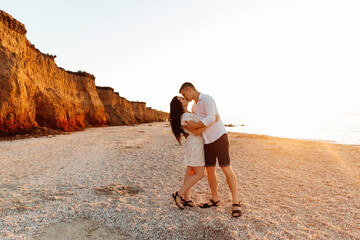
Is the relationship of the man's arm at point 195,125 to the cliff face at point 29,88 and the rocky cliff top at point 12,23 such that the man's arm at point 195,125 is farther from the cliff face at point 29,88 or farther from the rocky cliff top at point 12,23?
the rocky cliff top at point 12,23

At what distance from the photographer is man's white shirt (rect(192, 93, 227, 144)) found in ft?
10.5

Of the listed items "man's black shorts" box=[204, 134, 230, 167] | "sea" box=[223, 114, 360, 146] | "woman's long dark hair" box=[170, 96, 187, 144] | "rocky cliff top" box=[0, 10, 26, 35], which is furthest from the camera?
"sea" box=[223, 114, 360, 146]

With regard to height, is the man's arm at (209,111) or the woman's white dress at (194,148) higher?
the man's arm at (209,111)

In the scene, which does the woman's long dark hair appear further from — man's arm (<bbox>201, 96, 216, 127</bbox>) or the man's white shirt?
man's arm (<bbox>201, 96, 216, 127</bbox>)

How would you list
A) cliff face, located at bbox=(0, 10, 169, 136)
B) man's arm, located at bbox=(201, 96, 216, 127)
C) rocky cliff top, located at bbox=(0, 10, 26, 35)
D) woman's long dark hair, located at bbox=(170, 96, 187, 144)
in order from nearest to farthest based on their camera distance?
1. man's arm, located at bbox=(201, 96, 216, 127)
2. woman's long dark hair, located at bbox=(170, 96, 187, 144)
3. cliff face, located at bbox=(0, 10, 169, 136)
4. rocky cliff top, located at bbox=(0, 10, 26, 35)

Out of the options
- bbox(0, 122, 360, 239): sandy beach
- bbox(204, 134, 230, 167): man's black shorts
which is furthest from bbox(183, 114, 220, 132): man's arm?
bbox(0, 122, 360, 239): sandy beach

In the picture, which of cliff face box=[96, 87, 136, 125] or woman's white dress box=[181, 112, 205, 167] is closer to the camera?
woman's white dress box=[181, 112, 205, 167]

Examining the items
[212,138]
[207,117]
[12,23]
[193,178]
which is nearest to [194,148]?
[212,138]

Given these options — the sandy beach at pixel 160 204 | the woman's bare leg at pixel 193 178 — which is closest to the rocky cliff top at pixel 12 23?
the sandy beach at pixel 160 204

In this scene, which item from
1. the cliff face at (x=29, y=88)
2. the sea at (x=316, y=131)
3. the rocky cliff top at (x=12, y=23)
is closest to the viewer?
the cliff face at (x=29, y=88)

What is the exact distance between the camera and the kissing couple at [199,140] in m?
3.33

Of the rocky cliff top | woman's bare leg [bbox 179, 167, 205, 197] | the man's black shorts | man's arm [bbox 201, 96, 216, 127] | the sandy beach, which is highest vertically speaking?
the rocky cliff top

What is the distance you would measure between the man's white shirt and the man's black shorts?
0.27 ft

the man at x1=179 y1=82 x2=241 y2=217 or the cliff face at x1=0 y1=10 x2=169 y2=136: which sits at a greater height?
the cliff face at x1=0 y1=10 x2=169 y2=136
